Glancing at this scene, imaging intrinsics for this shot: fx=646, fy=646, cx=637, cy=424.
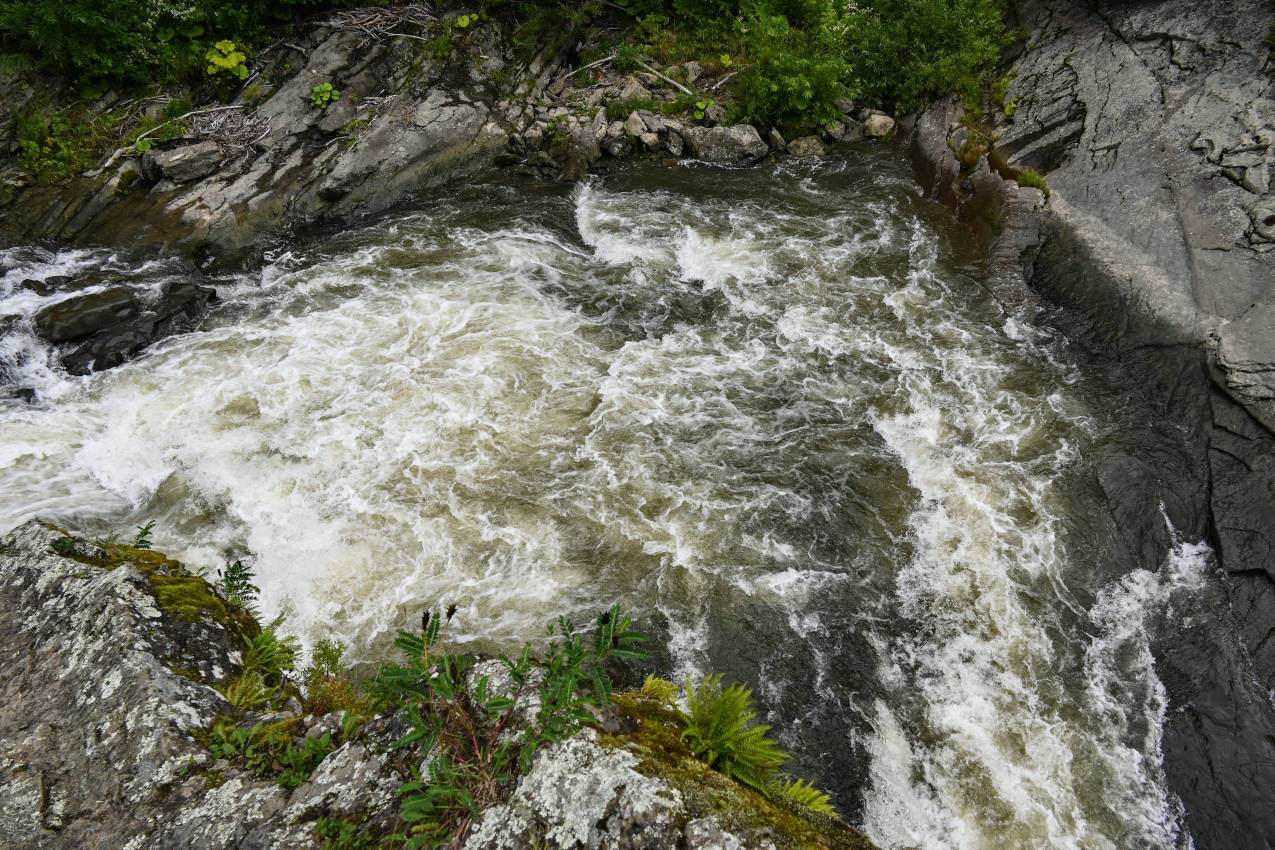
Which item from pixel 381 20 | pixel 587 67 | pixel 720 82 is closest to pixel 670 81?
pixel 720 82

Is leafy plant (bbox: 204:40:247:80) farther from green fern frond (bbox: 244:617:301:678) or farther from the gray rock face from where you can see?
green fern frond (bbox: 244:617:301:678)

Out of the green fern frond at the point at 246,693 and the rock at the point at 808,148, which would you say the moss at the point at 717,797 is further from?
the rock at the point at 808,148

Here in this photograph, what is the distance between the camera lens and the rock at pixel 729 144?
16.4 meters

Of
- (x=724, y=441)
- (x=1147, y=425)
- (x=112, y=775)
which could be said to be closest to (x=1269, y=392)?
(x=1147, y=425)

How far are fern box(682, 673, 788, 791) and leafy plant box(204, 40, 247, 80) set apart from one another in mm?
19140

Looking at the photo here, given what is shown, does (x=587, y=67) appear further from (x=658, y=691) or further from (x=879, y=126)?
(x=658, y=691)

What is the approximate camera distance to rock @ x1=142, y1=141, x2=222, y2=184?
1470cm

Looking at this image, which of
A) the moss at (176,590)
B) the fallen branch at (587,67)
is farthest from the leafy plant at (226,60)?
the moss at (176,590)

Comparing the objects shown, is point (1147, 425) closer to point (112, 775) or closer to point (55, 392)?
point (112, 775)

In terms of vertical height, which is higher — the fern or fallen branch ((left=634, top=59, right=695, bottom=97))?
fallen branch ((left=634, top=59, right=695, bottom=97))

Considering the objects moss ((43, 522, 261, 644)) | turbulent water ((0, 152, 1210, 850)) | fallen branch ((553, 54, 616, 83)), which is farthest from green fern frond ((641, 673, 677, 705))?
fallen branch ((553, 54, 616, 83))

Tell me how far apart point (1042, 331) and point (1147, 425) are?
2422 mm

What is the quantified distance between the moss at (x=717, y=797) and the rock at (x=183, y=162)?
53.9ft

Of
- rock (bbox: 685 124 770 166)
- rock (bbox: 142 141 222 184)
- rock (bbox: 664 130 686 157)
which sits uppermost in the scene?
rock (bbox: 685 124 770 166)
